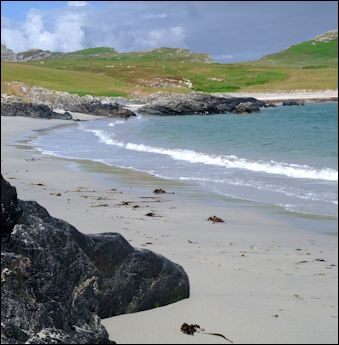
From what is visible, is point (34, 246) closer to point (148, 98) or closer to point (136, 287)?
point (136, 287)

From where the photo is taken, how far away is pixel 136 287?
6008mm

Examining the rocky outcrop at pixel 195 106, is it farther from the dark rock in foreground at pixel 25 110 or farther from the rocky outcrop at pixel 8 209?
the rocky outcrop at pixel 8 209

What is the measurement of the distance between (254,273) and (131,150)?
22124 millimetres

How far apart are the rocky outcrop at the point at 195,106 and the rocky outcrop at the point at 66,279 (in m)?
70.1

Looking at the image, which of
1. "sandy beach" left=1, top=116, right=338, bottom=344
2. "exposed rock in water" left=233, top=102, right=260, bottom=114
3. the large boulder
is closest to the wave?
"sandy beach" left=1, top=116, right=338, bottom=344

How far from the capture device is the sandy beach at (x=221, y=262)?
5562mm

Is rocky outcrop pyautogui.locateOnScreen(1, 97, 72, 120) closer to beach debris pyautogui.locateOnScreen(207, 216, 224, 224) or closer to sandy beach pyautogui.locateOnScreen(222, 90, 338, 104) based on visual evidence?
sandy beach pyautogui.locateOnScreen(222, 90, 338, 104)

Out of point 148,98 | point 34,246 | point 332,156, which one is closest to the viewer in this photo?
point 34,246

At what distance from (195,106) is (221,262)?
71.5m

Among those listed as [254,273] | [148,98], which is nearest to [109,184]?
[254,273]

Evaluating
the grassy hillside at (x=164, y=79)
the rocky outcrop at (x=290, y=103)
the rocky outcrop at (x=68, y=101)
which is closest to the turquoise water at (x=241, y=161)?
the rocky outcrop at (x=68, y=101)

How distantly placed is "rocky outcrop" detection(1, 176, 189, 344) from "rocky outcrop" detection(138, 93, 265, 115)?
70115 mm

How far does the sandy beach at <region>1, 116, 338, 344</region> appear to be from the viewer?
18.2 ft

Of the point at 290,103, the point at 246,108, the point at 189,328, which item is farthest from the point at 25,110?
the point at 189,328
